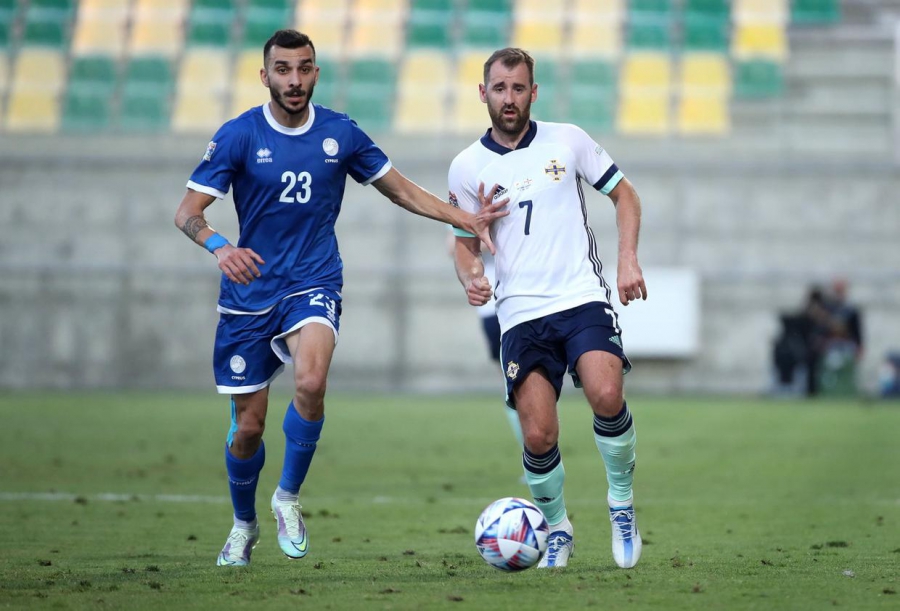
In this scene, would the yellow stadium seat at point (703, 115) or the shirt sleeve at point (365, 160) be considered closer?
the shirt sleeve at point (365, 160)

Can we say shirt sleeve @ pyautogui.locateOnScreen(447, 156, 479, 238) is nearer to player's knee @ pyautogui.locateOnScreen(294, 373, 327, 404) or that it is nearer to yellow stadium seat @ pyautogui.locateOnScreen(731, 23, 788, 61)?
player's knee @ pyautogui.locateOnScreen(294, 373, 327, 404)

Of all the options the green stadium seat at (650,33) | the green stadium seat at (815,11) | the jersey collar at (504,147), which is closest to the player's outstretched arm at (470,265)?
the jersey collar at (504,147)

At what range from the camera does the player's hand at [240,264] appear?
6.11 meters

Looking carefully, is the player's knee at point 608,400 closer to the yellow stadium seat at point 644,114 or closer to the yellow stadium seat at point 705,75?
the yellow stadium seat at point 644,114

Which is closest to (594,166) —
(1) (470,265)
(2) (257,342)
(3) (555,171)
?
(3) (555,171)

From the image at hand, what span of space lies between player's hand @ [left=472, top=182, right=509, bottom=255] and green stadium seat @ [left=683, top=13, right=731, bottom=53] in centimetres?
1915

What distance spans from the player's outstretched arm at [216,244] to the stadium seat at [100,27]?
20.3 metres

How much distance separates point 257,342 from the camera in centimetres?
643

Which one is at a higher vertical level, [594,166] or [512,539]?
[594,166]

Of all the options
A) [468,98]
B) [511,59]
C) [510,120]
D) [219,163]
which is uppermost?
[468,98]

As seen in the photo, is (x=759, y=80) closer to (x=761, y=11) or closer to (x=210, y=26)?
(x=761, y=11)

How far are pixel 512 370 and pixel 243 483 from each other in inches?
59.7

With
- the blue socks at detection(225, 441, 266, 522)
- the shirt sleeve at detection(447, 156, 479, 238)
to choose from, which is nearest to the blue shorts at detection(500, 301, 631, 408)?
the shirt sleeve at detection(447, 156, 479, 238)

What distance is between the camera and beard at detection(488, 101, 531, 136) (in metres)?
6.24
